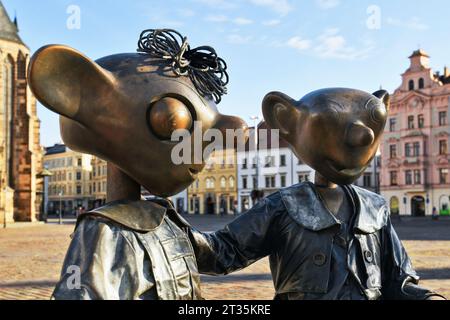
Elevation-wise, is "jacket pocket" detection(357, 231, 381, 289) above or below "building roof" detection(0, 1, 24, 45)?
below

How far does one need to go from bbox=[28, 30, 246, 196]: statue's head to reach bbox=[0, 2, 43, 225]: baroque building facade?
32.8m

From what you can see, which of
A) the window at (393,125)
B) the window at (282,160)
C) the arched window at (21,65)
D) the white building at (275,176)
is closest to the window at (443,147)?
the window at (393,125)

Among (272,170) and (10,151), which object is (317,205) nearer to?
(10,151)

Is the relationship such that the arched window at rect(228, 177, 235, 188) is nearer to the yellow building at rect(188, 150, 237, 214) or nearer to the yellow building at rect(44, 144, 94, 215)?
the yellow building at rect(188, 150, 237, 214)

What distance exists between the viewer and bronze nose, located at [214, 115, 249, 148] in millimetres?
2430

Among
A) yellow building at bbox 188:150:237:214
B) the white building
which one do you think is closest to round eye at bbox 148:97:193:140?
the white building

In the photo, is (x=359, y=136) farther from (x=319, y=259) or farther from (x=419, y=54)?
(x=419, y=54)

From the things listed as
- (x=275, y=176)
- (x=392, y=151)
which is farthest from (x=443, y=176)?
(x=275, y=176)

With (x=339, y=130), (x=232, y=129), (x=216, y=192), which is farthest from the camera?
→ (x=216, y=192)

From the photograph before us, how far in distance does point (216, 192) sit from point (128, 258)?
2222 inches

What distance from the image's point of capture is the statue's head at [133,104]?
212cm

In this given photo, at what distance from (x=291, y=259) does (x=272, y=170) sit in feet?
163

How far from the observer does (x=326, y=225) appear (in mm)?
2609

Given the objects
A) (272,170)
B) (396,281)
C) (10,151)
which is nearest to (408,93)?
(272,170)
